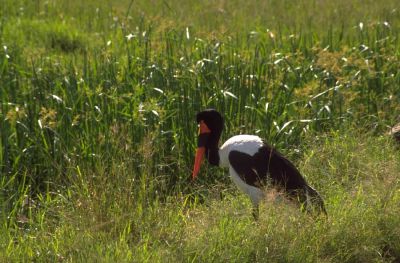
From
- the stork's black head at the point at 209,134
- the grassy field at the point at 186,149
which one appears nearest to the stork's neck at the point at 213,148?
the stork's black head at the point at 209,134

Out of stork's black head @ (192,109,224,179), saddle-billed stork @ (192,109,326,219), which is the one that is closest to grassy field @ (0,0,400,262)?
saddle-billed stork @ (192,109,326,219)

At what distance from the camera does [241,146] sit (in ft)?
17.5

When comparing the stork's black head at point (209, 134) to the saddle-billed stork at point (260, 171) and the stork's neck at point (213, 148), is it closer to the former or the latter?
the stork's neck at point (213, 148)

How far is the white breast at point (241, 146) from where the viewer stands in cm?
530

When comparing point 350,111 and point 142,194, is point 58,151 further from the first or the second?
point 350,111

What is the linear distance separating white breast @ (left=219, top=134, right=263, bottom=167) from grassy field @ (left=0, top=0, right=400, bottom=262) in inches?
9.8

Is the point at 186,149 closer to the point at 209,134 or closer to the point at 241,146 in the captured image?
the point at 209,134

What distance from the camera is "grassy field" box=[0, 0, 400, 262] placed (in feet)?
15.7

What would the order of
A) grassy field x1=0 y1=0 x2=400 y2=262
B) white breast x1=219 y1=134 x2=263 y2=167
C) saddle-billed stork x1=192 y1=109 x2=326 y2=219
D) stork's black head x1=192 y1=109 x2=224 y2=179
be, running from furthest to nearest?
stork's black head x1=192 y1=109 x2=224 y2=179 < white breast x1=219 y1=134 x2=263 y2=167 < saddle-billed stork x1=192 y1=109 x2=326 y2=219 < grassy field x1=0 y1=0 x2=400 y2=262

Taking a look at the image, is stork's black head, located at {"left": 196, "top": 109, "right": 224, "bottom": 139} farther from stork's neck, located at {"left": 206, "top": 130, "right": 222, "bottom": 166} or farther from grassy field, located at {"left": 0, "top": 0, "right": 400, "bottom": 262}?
grassy field, located at {"left": 0, "top": 0, "right": 400, "bottom": 262}

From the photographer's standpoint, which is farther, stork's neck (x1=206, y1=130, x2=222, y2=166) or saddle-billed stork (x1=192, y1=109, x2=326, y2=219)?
stork's neck (x1=206, y1=130, x2=222, y2=166)

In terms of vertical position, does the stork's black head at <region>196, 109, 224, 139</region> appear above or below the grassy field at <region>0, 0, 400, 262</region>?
above

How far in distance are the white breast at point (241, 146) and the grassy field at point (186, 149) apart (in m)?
0.25

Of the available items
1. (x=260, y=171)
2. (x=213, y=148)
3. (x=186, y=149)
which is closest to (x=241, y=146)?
(x=260, y=171)
